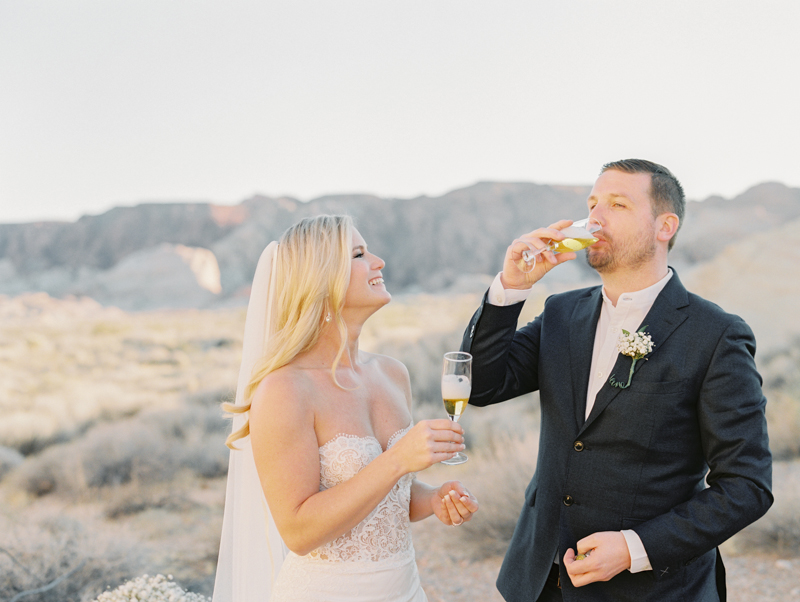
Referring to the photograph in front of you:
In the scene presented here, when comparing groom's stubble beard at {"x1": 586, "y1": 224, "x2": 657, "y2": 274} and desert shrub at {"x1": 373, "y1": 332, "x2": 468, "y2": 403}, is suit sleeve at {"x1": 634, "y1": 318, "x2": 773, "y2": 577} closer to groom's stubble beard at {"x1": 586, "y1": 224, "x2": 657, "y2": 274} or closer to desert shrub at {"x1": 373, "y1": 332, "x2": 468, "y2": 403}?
groom's stubble beard at {"x1": 586, "y1": 224, "x2": 657, "y2": 274}

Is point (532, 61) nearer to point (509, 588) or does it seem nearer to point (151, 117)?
point (151, 117)

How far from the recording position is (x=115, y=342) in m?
14.8

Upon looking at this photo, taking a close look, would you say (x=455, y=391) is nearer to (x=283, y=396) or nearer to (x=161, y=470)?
(x=283, y=396)

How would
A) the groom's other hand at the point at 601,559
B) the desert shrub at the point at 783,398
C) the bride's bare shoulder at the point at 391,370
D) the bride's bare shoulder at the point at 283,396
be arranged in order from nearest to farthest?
1. the groom's other hand at the point at 601,559
2. the bride's bare shoulder at the point at 283,396
3. the bride's bare shoulder at the point at 391,370
4. the desert shrub at the point at 783,398

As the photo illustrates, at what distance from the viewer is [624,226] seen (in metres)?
2.37

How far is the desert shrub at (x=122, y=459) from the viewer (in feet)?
24.7

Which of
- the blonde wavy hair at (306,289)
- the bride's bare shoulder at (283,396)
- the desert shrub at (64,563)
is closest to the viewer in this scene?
the bride's bare shoulder at (283,396)

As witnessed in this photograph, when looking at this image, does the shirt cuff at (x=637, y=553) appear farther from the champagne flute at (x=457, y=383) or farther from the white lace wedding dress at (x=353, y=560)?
the white lace wedding dress at (x=353, y=560)

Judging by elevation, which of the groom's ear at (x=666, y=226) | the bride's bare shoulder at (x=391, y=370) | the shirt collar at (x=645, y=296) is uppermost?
the groom's ear at (x=666, y=226)

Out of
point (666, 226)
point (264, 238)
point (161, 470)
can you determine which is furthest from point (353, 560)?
point (264, 238)

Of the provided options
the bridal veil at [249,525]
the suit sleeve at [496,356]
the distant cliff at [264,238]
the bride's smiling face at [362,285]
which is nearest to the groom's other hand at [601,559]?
the suit sleeve at [496,356]

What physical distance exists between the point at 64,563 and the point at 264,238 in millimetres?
25087

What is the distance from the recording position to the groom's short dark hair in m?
2.40

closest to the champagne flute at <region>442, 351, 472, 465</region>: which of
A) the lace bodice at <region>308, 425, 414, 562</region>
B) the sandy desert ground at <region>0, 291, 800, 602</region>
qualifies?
the lace bodice at <region>308, 425, 414, 562</region>
